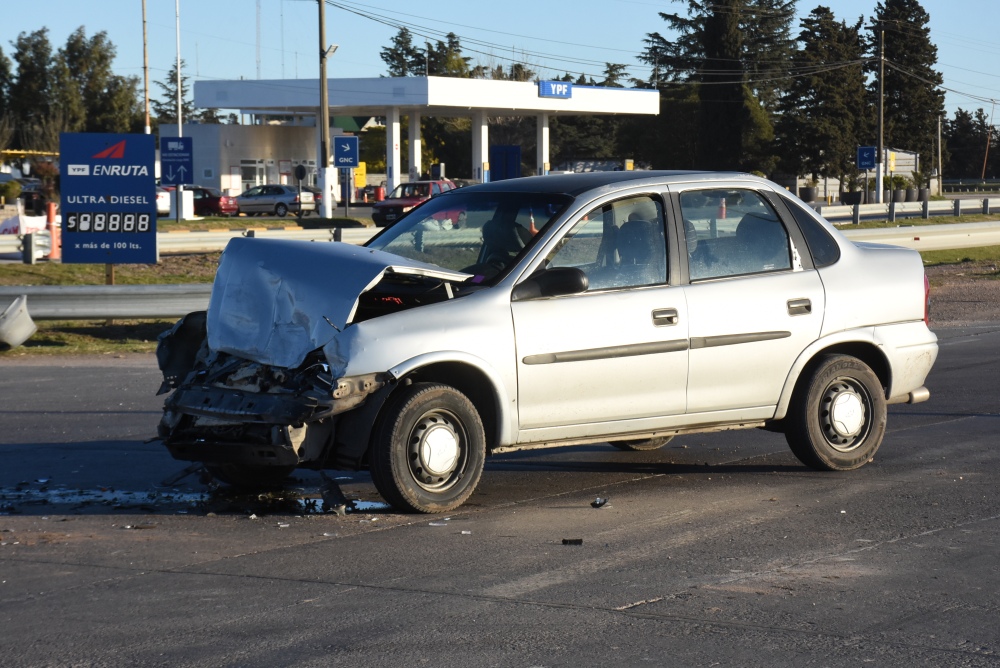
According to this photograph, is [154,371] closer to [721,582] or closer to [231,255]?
[231,255]

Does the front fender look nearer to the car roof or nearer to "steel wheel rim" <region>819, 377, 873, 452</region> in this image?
the car roof

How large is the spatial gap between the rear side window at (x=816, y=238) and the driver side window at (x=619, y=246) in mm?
1032

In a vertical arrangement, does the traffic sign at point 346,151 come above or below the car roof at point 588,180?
above

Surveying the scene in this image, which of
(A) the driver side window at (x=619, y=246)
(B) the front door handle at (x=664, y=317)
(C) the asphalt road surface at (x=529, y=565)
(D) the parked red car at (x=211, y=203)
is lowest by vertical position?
(C) the asphalt road surface at (x=529, y=565)

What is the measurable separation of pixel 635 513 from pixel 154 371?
7.67 meters

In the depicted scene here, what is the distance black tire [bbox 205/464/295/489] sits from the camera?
7.44 m

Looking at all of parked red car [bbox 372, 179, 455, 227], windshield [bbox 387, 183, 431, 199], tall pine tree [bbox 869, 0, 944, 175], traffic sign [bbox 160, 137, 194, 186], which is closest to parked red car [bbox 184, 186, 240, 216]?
parked red car [bbox 372, 179, 455, 227]

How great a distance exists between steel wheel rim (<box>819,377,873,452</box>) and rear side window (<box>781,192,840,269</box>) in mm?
739

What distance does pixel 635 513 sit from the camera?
691 cm

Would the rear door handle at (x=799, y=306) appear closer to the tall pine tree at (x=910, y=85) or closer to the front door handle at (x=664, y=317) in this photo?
the front door handle at (x=664, y=317)

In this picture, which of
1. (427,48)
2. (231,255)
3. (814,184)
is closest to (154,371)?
(231,255)

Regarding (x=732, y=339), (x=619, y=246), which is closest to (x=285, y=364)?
(x=619, y=246)

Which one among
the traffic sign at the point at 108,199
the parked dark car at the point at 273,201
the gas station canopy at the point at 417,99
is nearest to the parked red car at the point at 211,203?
the parked dark car at the point at 273,201

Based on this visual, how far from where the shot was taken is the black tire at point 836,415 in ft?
25.7
